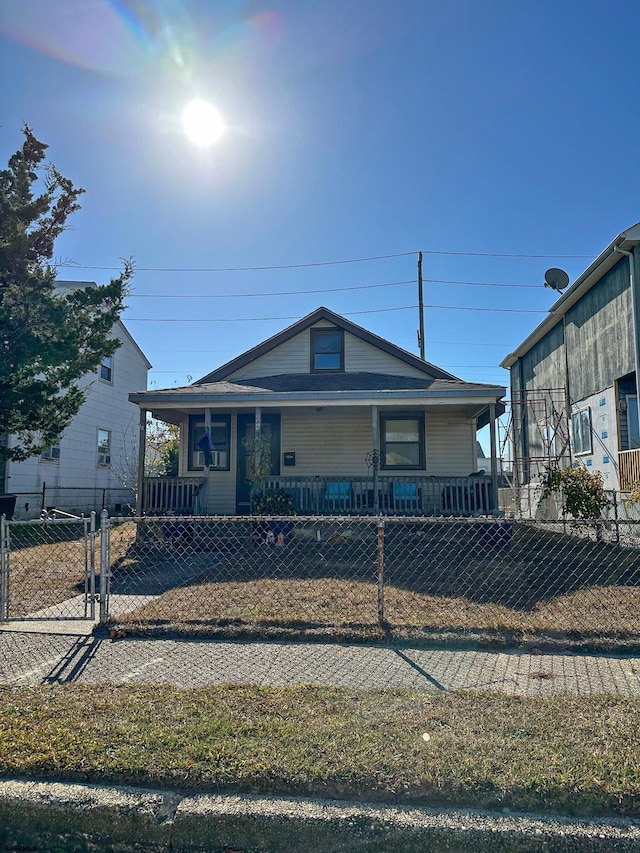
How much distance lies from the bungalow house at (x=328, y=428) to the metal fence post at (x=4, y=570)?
6.42 m

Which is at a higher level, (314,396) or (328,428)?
(314,396)

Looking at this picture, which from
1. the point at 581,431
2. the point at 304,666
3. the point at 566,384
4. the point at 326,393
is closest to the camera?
the point at 304,666

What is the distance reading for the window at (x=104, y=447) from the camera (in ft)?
69.4

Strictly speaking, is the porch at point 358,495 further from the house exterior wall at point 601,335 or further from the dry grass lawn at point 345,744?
the dry grass lawn at point 345,744

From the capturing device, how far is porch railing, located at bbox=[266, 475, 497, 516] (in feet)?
39.9

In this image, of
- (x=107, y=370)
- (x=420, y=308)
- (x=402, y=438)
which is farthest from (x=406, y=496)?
(x=420, y=308)

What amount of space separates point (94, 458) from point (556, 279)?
1605cm

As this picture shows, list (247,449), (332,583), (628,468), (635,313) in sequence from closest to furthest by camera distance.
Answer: (332,583), (635,313), (628,468), (247,449)

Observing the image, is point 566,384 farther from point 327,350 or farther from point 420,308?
point 420,308

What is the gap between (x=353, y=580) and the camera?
7.72 m

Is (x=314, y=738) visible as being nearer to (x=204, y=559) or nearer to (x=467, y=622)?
(x=467, y=622)

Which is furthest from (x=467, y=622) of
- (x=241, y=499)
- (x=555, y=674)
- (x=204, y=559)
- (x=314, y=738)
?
(x=241, y=499)

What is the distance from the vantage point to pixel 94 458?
2075 centimetres

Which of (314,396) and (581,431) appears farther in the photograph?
(581,431)
